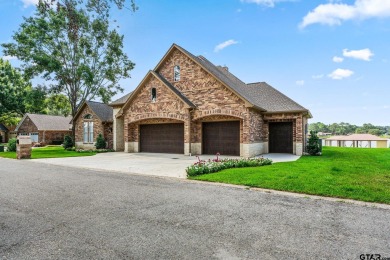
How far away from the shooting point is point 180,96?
18453 mm

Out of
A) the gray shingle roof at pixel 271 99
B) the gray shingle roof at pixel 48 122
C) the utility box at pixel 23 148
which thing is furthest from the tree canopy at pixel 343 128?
the utility box at pixel 23 148

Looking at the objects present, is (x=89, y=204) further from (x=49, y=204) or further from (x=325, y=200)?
(x=325, y=200)

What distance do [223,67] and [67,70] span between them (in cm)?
2024

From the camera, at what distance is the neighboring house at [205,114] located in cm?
1744

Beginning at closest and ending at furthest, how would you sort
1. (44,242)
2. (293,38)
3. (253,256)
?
(253,256) < (44,242) < (293,38)

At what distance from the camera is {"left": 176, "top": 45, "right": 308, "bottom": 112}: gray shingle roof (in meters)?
18.1

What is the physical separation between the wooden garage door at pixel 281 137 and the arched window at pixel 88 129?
754 inches

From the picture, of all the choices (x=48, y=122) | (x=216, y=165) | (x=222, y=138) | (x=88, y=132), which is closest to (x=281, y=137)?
(x=222, y=138)

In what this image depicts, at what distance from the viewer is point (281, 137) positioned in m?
19.6

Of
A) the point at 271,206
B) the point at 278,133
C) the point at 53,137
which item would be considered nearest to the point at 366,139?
the point at 278,133

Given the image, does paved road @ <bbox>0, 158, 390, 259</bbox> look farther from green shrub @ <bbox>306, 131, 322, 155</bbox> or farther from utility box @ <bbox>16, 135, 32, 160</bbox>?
utility box @ <bbox>16, 135, 32, 160</bbox>

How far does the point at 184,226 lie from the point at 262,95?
19.3 m

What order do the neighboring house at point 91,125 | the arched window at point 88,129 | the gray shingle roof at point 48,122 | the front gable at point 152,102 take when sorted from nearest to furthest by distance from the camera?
the front gable at point 152,102, the neighboring house at point 91,125, the arched window at point 88,129, the gray shingle roof at point 48,122

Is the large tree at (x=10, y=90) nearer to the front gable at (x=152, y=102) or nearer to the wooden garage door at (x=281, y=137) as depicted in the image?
the front gable at (x=152, y=102)
